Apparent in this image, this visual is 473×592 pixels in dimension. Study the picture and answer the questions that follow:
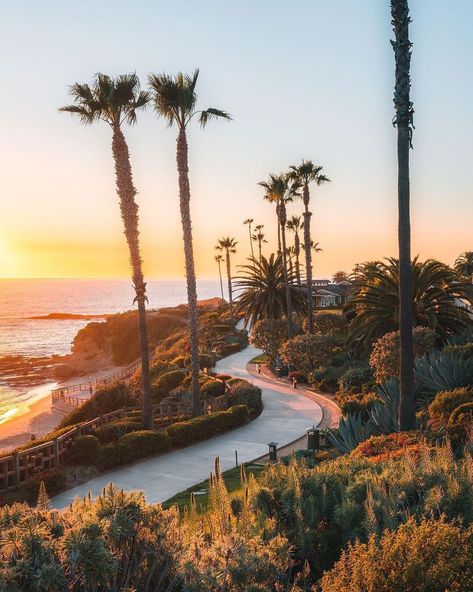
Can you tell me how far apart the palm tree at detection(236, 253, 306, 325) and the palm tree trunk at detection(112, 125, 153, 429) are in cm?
1940

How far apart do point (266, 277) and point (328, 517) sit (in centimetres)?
3471

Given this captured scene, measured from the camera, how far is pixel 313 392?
31703 mm

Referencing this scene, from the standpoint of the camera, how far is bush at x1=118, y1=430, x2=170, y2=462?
19.8 metres

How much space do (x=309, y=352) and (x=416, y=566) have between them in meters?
28.9

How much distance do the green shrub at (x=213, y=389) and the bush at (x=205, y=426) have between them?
592cm

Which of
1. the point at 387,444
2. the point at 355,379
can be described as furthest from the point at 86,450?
the point at 355,379

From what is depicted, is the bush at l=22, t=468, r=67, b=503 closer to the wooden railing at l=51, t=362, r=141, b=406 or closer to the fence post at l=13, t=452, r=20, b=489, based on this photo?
the fence post at l=13, t=452, r=20, b=489

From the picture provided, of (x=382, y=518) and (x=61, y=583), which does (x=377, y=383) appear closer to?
(x=382, y=518)

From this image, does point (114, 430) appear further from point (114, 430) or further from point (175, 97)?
point (175, 97)

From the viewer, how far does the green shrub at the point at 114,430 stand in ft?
70.0

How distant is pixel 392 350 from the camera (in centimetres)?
2383

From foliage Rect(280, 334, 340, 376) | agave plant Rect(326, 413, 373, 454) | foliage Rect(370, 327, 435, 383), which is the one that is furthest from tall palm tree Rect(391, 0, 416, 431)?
foliage Rect(280, 334, 340, 376)

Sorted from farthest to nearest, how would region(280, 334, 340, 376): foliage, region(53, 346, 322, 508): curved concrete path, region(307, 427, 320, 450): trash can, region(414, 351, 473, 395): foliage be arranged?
region(280, 334, 340, 376): foliage < region(307, 427, 320, 450): trash can < region(414, 351, 473, 395): foliage < region(53, 346, 322, 508): curved concrete path

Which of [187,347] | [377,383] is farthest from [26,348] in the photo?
[377,383]
